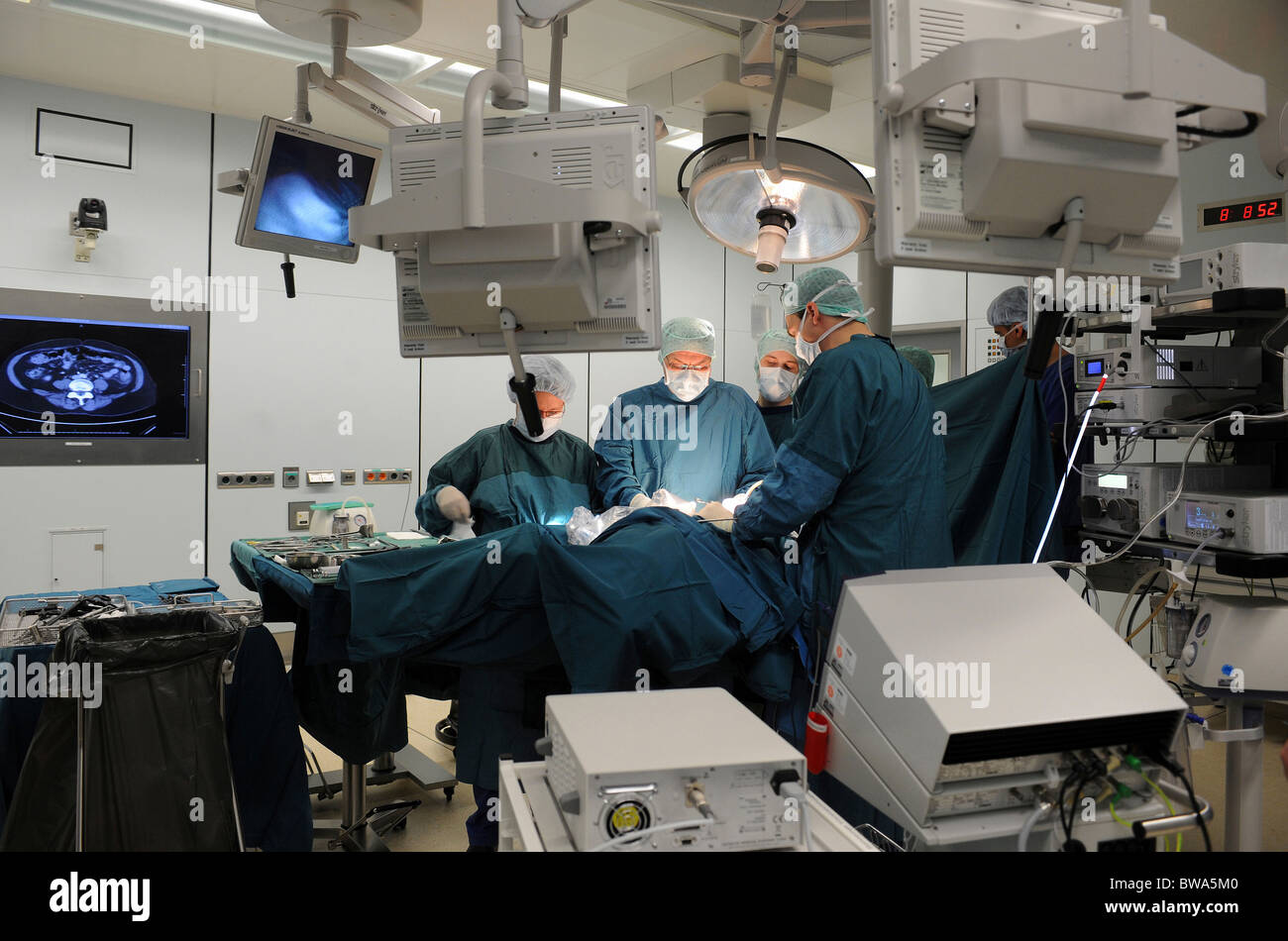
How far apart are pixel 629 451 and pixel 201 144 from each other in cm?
298

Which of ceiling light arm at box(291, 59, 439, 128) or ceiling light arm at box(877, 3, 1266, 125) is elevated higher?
ceiling light arm at box(291, 59, 439, 128)

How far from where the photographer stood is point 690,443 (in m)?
3.39

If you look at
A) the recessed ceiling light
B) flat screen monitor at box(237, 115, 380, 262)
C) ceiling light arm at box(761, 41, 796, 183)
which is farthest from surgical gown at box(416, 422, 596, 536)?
the recessed ceiling light

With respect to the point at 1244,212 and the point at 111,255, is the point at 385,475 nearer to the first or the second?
the point at 111,255

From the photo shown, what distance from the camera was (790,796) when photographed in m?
1.13

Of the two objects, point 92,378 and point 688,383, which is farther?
point 92,378

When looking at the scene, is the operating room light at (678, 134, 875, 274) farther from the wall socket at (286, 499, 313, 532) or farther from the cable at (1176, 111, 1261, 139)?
the wall socket at (286, 499, 313, 532)

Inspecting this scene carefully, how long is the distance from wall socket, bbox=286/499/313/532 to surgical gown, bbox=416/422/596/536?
6.36ft

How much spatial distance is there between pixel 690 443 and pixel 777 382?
0.61 metres

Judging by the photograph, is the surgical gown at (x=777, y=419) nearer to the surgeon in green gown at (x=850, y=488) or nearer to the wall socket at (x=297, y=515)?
the surgeon in green gown at (x=850, y=488)

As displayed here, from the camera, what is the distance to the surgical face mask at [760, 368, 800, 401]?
3.77 m

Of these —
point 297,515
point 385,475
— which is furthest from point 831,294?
point 297,515

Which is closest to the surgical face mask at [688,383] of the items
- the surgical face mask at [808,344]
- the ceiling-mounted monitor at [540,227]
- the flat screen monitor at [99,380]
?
the surgical face mask at [808,344]

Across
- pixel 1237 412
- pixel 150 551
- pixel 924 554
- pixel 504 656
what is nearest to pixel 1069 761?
pixel 924 554
